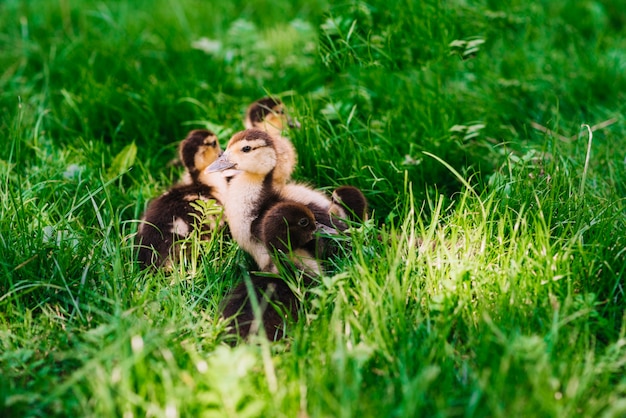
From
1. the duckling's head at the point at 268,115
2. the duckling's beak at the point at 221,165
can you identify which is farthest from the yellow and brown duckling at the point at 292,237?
the duckling's head at the point at 268,115

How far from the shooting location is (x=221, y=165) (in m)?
3.85

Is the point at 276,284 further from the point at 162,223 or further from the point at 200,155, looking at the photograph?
the point at 200,155

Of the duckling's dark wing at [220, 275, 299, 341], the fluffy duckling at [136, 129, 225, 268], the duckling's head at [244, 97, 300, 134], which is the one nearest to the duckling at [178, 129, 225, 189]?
the fluffy duckling at [136, 129, 225, 268]

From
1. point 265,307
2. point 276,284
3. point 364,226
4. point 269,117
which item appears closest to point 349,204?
point 364,226

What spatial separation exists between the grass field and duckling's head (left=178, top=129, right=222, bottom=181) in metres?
0.36

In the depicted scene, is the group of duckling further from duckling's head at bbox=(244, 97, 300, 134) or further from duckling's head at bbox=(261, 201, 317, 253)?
duckling's head at bbox=(244, 97, 300, 134)

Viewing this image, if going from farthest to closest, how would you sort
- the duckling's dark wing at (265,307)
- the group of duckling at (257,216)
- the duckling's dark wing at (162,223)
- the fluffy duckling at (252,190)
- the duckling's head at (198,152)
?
the duckling's head at (198,152)
the duckling's dark wing at (162,223)
the fluffy duckling at (252,190)
the group of duckling at (257,216)
the duckling's dark wing at (265,307)

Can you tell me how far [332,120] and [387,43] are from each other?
646 millimetres

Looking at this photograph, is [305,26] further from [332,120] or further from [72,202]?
[72,202]

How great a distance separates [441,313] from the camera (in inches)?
116

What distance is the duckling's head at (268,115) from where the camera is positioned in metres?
4.58

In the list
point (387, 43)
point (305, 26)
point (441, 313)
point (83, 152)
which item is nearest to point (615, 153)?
point (387, 43)

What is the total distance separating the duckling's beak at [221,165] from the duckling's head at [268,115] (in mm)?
718

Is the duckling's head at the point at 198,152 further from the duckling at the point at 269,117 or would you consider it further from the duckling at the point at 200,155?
the duckling at the point at 269,117
